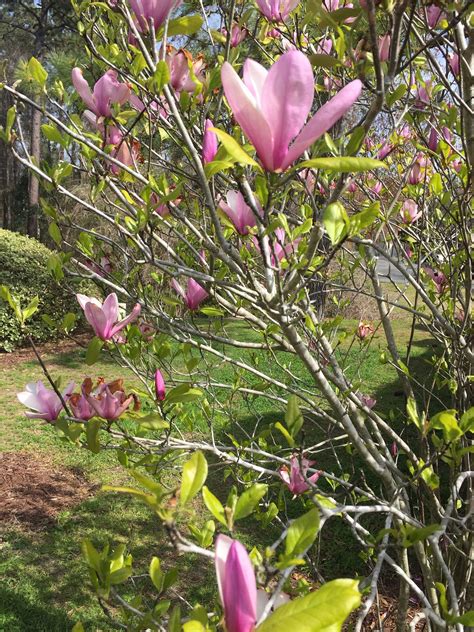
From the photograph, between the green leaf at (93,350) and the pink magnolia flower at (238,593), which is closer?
the pink magnolia flower at (238,593)

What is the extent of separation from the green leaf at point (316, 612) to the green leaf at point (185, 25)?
1.03 m

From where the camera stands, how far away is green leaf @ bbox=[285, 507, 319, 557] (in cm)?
64

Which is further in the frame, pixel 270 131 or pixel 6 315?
pixel 6 315

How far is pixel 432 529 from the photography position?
3.00 feet

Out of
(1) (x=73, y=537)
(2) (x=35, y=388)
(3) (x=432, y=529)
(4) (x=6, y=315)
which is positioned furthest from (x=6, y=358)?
(3) (x=432, y=529)

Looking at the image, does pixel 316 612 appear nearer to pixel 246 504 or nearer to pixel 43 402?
pixel 246 504

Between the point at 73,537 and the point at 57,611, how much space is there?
71 centimetres

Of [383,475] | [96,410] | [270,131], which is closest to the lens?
[270,131]

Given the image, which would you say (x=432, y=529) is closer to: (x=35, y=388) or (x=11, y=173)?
(x=35, y=388)

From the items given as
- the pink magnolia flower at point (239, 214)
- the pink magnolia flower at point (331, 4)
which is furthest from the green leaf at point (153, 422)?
the pink magnolia flower at point (331, 4)

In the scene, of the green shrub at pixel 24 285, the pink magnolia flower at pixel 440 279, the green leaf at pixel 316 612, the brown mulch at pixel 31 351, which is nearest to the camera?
the green leaf at pixel 316 612

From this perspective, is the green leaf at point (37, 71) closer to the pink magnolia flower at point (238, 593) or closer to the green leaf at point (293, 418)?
the green leaf at point (293, 418)

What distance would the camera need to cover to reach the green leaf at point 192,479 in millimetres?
599

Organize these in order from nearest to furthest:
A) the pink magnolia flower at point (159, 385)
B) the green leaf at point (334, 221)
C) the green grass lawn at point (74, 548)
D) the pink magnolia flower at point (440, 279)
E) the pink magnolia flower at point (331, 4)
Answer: the green leaf at point (334, 221)
the pink magnolia flower at point (159, 385)
the pink magnolia flower at point (331, 4)
the pink magnolia flower at point (440, 279)
the green grass lawn at point (74, 548)
